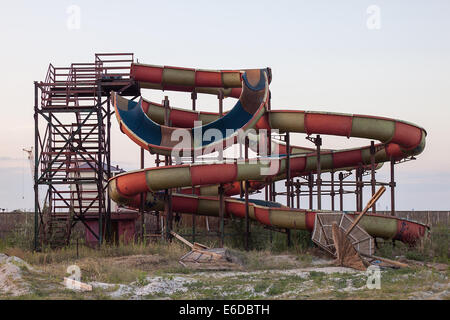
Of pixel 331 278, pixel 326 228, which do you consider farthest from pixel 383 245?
pixel 331 278

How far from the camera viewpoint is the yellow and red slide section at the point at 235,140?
913 inches

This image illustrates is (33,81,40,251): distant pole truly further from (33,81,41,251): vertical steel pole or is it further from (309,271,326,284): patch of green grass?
(309,271,326,284): patch of green grass

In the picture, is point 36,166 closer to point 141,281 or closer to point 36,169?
point 36,169

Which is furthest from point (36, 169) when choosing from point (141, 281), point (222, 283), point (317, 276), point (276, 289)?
point (276, 289)

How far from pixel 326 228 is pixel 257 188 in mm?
9146

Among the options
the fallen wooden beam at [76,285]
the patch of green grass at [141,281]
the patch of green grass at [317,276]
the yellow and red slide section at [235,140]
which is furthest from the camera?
the yellow and red slide section at [235,140]

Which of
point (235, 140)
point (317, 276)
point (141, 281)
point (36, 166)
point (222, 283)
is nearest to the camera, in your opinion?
point (141, 281)

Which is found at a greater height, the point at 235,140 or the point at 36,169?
the point at 235,140

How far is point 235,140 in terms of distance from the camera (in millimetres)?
25297

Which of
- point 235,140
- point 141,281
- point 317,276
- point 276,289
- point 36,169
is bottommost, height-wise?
point 317,276

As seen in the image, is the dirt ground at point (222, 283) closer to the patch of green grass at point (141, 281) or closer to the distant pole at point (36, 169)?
the patch of green grass at point (141, 281)

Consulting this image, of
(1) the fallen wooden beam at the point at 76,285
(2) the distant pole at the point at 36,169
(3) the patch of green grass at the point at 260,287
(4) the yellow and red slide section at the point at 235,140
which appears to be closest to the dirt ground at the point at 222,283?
(3) the patch of green grass at the point at 260,287

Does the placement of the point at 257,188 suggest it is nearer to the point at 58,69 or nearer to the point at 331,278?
the point at 58,69
